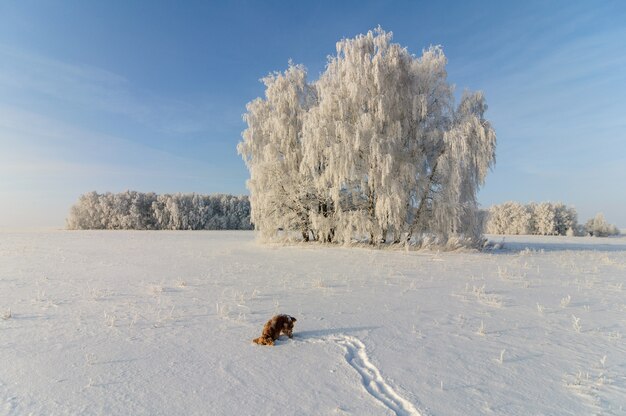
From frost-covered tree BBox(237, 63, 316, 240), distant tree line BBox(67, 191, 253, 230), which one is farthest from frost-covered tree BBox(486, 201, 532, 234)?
frost-covered tree BBox(237, 63, 316, 240)

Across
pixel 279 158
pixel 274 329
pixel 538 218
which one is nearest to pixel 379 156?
pixel 279 158

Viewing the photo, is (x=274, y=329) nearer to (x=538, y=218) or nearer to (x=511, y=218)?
(x=538, y=218)

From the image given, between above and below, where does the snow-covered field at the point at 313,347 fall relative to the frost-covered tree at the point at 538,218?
below

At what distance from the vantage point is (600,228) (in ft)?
168

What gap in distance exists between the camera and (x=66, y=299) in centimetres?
631

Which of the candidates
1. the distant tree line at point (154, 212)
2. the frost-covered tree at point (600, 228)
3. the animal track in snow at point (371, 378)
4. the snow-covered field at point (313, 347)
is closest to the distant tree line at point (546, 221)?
the frost-covered tree at point (600, 228)

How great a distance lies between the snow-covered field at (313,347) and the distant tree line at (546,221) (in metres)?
48.7

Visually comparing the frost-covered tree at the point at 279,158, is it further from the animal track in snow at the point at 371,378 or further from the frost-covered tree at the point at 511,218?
the frost-covered tree at the point at 511,218

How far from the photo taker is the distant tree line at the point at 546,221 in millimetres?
49875

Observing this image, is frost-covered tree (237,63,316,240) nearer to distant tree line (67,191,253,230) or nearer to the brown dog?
the brown dog

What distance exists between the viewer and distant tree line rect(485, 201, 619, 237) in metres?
49.9

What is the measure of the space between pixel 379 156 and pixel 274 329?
1255 centimetres

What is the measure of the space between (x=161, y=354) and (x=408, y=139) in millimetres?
15911

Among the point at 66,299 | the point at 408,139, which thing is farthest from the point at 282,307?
the point at 408,139
